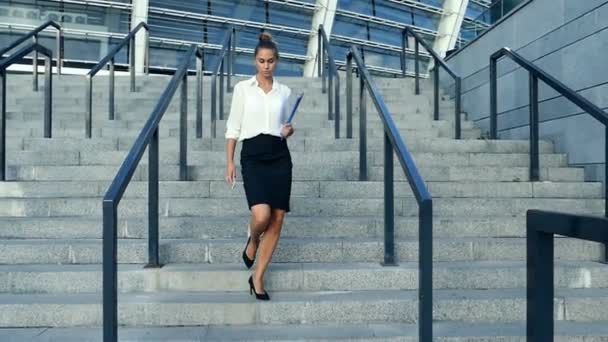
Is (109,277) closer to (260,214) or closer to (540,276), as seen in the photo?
(260,214)

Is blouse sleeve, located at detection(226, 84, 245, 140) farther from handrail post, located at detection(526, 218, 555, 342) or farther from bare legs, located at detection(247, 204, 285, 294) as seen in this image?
handrail post, located at detection(526, 218, 555, 342)

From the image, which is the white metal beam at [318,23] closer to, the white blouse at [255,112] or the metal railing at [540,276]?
the white blouse at [255,112]

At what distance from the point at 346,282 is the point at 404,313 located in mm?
429

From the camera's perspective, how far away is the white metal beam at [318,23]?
2055cm

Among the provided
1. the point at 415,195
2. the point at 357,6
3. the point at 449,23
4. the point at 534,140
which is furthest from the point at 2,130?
the point at 449,23

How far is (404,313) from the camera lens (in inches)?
119

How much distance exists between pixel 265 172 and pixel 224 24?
59.8 feet

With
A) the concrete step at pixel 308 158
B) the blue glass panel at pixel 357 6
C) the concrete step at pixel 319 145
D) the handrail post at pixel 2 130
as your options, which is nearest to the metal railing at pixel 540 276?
the concrete step at pixel 308 158

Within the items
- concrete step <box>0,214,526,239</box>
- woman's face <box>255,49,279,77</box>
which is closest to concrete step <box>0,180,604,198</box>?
concrete step <box>0,214,526,239</box>

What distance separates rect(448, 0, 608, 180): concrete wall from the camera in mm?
4727

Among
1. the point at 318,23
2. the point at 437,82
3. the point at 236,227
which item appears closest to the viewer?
the point at 236,227

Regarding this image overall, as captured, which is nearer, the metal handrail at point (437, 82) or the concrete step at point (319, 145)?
the concrete step at point (319, 145)

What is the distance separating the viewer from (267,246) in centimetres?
303

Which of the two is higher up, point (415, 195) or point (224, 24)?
point (224, 24)
